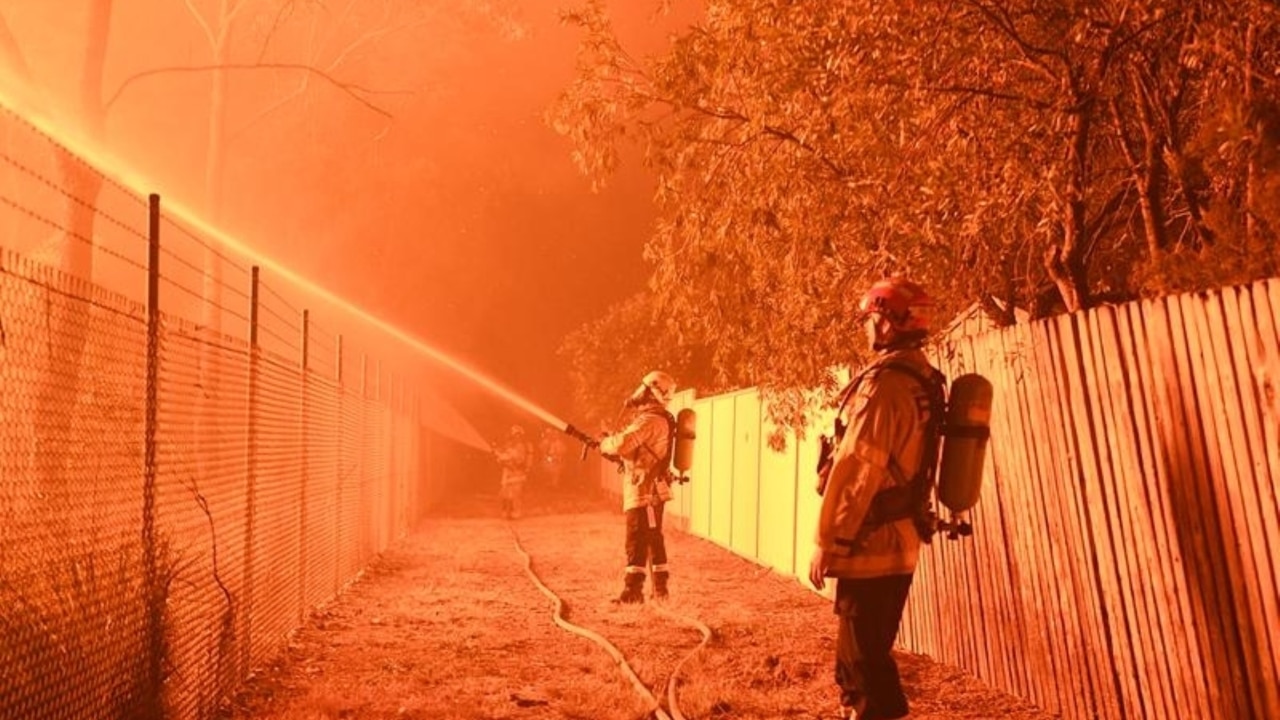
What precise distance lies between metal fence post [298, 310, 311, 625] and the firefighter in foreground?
5.28 m

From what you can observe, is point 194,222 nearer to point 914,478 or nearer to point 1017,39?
point 1017,39

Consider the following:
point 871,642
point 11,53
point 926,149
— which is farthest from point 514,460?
point 871,642

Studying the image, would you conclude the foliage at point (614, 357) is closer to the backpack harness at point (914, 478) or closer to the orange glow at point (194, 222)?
the orange glow at point (194, 222)

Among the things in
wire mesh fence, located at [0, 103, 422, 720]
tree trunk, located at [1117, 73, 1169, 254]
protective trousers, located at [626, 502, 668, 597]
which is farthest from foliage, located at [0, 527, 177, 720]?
protective trousers, located at [626, 502, 668, 597]

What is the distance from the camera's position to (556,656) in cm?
831

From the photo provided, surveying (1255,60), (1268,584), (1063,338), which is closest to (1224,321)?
(1268,584)

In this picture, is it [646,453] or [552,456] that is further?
[552,456]

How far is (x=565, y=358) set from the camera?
4494 cm

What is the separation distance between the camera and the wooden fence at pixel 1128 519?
14.4ft

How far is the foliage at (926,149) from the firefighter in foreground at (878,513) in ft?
4.35

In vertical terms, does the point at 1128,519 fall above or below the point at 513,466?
below

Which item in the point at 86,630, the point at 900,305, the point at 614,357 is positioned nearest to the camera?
the point at 86,630

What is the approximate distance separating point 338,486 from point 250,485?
4.13 metres

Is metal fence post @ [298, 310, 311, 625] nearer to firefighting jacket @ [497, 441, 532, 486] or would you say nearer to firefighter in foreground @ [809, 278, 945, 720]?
firefighter in foreground @ [809, 278, 945, 720]
